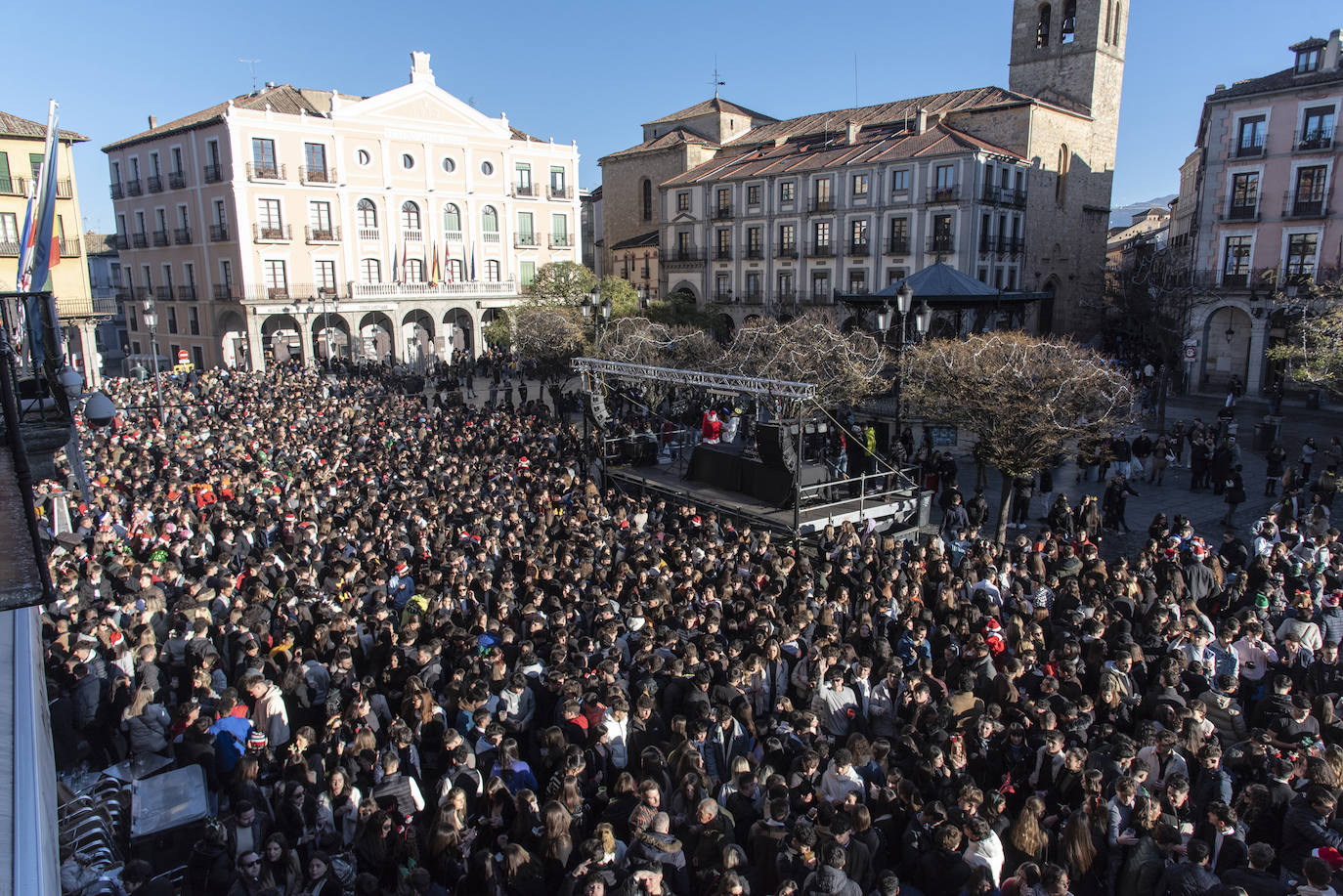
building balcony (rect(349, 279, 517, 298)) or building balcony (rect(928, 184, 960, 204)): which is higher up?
building balcony (rect(928, 184, 960, 204))

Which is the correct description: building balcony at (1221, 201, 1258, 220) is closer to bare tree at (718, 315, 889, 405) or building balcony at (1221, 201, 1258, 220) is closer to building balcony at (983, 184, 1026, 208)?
building balcony at (983, 184, 1026, 208)

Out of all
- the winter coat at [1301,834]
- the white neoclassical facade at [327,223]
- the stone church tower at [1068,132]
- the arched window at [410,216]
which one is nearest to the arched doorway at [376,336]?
the white neoclassical facade at [327,223]

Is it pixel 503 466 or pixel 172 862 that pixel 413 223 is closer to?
pixel 503 466

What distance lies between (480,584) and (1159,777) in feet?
21.4

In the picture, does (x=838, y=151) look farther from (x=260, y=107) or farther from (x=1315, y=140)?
(x=260, y=107)

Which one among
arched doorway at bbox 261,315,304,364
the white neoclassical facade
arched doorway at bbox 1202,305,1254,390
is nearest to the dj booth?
the white neoclassical facade

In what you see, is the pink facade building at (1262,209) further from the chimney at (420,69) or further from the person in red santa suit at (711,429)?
the chimney at (420,69)

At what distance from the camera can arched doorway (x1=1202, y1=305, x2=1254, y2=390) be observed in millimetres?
32500

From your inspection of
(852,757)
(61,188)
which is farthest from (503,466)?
(61,188)

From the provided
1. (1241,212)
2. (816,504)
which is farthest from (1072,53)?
(816,504)

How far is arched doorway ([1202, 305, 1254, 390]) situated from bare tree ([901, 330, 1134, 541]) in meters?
Answer: 22.4

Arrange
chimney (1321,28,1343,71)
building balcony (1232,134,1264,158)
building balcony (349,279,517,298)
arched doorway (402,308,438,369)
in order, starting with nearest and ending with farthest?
chimney (1321,28,1343,71)
building balcony (1232,134,1264,158)
building balcony (349,279,517,298)
arched doorway (402,308,438,369)

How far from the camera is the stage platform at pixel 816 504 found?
14273 mm

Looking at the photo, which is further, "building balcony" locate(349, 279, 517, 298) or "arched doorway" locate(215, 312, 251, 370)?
"building balcony" locate(349, 279, 517, 298)
